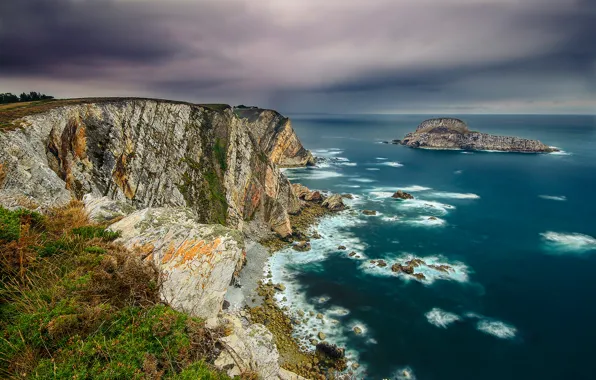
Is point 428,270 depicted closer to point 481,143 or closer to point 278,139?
point 278,139

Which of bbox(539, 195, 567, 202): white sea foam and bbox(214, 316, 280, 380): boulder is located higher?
bbox(214, 316, 280, 380): boulder

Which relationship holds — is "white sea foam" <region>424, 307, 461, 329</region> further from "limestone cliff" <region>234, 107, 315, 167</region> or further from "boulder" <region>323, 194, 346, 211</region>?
"limestone cliff" <region>234, 107, 315, 167</region>

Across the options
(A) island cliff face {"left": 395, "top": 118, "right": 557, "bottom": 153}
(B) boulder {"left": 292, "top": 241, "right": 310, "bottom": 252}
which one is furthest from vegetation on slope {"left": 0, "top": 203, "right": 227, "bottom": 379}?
(A) island cliff face {"left": 395, "top": 118, "right": 557, "bottom": 153}

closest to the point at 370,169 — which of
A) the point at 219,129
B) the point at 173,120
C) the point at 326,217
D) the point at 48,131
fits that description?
the point at 326,217

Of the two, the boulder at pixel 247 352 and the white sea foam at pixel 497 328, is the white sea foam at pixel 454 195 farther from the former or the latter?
the boulder at pixel 247 352

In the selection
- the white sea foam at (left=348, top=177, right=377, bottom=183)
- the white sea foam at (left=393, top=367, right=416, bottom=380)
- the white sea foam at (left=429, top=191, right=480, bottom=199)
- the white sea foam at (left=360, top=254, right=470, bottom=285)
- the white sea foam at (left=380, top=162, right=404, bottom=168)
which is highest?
the white sea foam at (left=380, top=162, right=404, bottom=168)

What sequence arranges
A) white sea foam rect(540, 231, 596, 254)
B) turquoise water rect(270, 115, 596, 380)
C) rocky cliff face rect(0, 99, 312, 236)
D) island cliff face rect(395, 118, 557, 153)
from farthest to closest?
island cliff face rect(395, 118, 557, 153) → white sea foam rect(540, 231, 596, 254) → turquoise water rect(270, 115, 596, 380) → rocky cliff face rect(0, 99, 312, 236)
